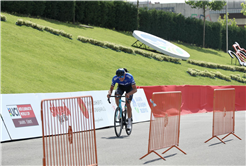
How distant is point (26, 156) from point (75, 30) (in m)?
30.5

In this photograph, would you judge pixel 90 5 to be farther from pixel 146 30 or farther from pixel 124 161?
pixel 124 161

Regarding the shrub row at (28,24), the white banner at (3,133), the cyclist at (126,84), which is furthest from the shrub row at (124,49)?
the white banner at (3,133)

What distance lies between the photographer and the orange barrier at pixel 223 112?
417 inches

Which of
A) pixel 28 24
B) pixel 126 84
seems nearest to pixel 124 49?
pixel 28 24

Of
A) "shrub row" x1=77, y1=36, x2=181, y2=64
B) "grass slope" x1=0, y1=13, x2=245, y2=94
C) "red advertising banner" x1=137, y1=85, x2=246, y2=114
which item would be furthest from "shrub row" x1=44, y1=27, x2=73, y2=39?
"red advertising banner" x1=137, y1=85, x2=246, y2=114

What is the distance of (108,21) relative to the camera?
4647cm

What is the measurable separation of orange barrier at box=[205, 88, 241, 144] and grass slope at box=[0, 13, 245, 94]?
9.82 metres

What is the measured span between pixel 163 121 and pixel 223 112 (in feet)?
11.0

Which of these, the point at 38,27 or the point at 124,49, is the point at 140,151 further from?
the point at 124,49

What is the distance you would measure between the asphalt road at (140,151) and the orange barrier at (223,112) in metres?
0.30

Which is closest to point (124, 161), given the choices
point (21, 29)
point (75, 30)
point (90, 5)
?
point (21, 29)

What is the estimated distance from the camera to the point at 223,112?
36.0 ft

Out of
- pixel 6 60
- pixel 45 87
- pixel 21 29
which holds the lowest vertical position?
pixel 45 87

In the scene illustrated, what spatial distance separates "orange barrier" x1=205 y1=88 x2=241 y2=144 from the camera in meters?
10.6
